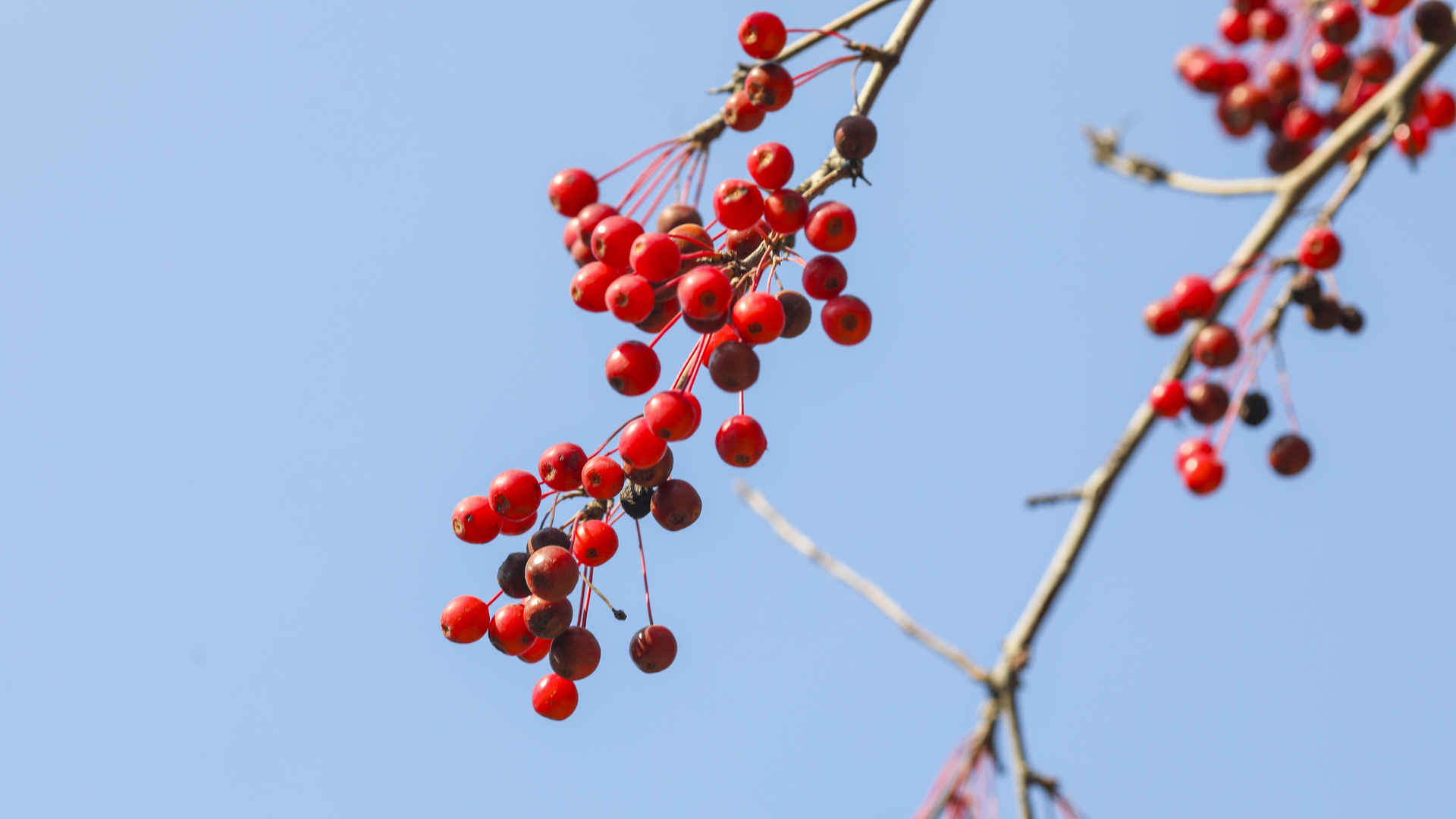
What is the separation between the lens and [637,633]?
4.12m

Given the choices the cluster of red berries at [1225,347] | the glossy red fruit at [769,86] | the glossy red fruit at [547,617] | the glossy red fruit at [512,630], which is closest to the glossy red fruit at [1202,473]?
the cluster of red berries at [1225,347]

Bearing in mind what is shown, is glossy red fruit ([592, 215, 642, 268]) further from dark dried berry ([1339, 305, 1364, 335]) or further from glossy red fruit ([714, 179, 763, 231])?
dark dried berry ([1339, 305, 1364, 335])

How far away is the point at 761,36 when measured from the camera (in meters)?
3.93

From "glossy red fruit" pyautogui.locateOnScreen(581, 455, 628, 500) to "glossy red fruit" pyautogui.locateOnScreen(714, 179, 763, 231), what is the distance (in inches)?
30.7

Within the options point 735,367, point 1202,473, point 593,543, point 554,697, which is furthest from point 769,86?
point 554,697

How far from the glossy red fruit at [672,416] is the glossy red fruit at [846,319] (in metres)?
0.50

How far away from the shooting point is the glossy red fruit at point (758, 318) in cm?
349

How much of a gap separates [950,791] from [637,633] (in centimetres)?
183

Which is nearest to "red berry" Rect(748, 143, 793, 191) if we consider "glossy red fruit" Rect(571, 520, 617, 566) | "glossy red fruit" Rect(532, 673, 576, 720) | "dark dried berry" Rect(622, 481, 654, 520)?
"dark dried berry" Rect(622, 481, 654, 520)

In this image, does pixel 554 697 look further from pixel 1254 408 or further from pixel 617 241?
pixel 1254 408

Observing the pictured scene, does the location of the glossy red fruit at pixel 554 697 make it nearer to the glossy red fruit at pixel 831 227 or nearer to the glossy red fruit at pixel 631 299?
the glossy red fruit at pixel 631 299

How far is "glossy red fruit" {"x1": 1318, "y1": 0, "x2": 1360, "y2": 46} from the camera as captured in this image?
319 centimetres

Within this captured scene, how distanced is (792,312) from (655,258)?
493 mm

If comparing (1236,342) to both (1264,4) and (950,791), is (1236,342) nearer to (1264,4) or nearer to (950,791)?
(1264,4)
